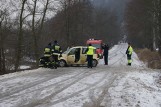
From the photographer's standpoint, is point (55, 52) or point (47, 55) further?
point (47, 55)

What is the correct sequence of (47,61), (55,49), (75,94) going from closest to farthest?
1. (75,94)
2. (55,49)
3. (47,61)

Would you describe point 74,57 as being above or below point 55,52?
below

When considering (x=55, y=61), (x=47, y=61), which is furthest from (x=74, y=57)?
(x=47, y=61)

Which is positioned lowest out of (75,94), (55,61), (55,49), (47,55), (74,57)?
(75,94)

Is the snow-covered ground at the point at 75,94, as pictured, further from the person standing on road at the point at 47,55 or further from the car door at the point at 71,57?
the car door at the point at 71,57

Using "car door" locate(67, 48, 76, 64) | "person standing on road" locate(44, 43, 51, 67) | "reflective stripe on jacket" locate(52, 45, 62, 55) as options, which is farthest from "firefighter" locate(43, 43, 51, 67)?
"car door" locate(67, 48, 76, 64)

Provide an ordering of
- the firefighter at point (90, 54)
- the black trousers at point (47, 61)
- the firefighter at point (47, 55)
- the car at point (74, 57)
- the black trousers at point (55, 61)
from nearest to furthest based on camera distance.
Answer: the firefighter at point (47, 55) < the black trousers at point (55, 61) < the black trousers at point (47, 61) < the firefighter at point (90, 54) < the car at point (74, 57)

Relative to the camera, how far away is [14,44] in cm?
4291

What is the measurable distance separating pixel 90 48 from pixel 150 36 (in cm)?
3233

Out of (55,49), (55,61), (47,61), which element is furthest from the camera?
(47,61)

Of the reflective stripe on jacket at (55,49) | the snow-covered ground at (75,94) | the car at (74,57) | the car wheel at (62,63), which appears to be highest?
the reflective stripe on jacket at (55,49)

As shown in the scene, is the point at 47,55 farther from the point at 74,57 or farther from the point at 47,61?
the point at 74,57

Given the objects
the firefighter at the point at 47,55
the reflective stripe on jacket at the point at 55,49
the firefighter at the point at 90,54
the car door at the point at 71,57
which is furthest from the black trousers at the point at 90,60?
the firefighter at the point at 47,55

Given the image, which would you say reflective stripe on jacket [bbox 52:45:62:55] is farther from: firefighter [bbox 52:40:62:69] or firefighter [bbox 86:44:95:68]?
firefighter [bbox 86:44:95:68]
